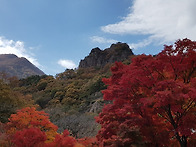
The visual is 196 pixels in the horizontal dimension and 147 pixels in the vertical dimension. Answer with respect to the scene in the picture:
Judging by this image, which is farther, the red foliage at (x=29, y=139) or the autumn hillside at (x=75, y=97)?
the autumn hillside at (x=75, y=97)

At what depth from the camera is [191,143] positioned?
21.8ft

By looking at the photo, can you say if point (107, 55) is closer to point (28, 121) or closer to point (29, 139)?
point (28, 121)

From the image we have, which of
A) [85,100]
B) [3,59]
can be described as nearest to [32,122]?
[85,100]

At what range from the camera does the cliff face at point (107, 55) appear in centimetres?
5691

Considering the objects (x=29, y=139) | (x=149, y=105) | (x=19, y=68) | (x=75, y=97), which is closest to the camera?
(x=149, y=105)

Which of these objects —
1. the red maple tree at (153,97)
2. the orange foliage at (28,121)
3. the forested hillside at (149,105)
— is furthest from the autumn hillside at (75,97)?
the red maple tree at (153,97)

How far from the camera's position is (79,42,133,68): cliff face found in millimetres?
56906

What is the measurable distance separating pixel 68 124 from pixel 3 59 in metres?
182

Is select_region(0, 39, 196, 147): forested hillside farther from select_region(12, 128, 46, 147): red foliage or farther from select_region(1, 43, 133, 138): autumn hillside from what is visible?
select_region(1, 43, 133, 138): autumn hillside

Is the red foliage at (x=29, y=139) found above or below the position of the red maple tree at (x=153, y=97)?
below

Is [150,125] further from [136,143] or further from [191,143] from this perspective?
[191,143]

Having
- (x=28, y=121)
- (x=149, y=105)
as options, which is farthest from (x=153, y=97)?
(x=28, y=121)

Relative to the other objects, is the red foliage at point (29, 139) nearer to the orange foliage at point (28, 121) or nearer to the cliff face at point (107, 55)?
the orange foliage at point (28, 121)

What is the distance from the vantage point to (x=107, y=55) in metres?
60.2
